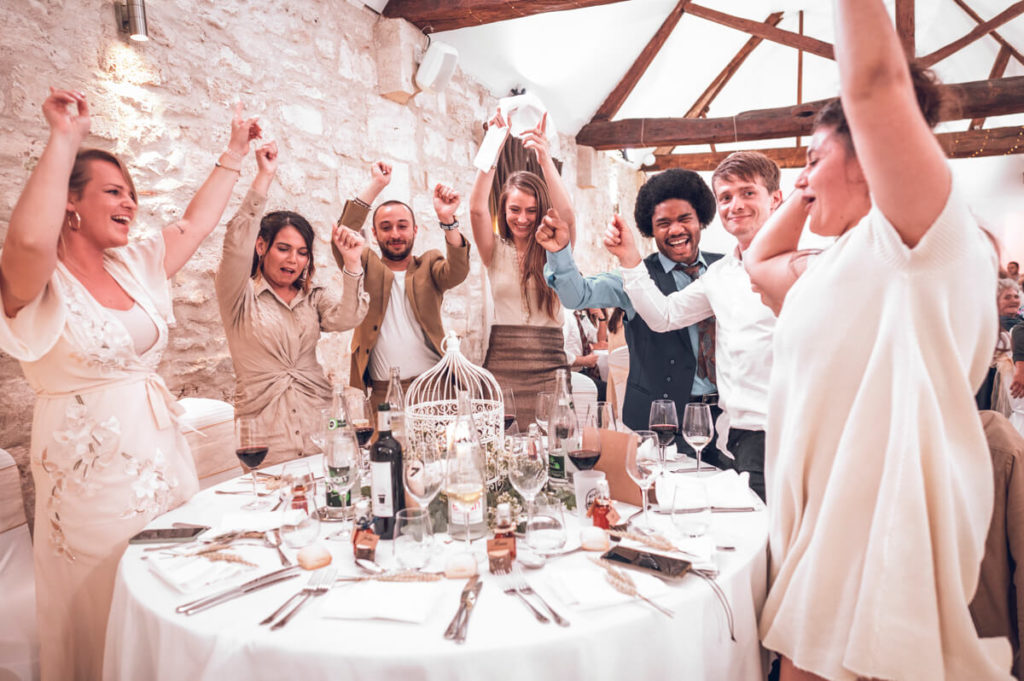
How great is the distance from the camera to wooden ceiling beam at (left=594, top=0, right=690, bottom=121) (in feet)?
19.9

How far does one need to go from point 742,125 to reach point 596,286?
184 inches

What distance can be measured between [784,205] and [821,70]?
8607 mm

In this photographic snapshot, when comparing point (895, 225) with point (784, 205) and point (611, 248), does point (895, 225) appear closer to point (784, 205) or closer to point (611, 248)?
point (784, 205)

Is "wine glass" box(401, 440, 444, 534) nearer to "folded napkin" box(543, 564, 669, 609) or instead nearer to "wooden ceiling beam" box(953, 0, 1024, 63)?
"folded napkin" box(543, 564, 669, 609)

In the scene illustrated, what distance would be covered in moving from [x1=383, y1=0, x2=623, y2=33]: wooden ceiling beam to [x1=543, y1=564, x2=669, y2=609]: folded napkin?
3441mm

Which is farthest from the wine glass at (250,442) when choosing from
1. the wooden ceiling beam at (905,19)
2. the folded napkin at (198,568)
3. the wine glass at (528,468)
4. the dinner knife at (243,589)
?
the wooden ceiling beam at (905,19)

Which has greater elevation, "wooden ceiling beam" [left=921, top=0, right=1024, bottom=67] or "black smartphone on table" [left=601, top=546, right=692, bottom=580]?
"wooden ceiling beam" [left=921, top=0, right=1024, bottom=67]

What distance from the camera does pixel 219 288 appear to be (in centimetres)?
208

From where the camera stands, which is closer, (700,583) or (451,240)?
(700,583)

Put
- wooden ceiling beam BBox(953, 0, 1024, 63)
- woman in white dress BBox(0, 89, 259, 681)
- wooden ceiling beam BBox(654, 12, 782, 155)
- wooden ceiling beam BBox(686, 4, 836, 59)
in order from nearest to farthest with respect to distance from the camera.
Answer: woman in white dress BBox(0, 89, 259, 681) → wooden ceiling beam BBox(686, 4, 836, 59) → wooden ceiling beam BBox(953, 0, 1024, 63) → wooden ceiling beam BBox(654, 12, 782, 155)

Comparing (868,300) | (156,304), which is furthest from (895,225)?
(156,304)

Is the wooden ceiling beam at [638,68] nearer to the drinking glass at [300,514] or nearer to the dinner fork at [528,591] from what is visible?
the drinking glass at [300,514]

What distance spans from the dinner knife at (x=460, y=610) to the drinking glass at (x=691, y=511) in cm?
43

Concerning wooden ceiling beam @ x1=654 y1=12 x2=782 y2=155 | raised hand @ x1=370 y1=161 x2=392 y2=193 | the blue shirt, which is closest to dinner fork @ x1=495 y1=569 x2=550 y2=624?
the blue shirt
